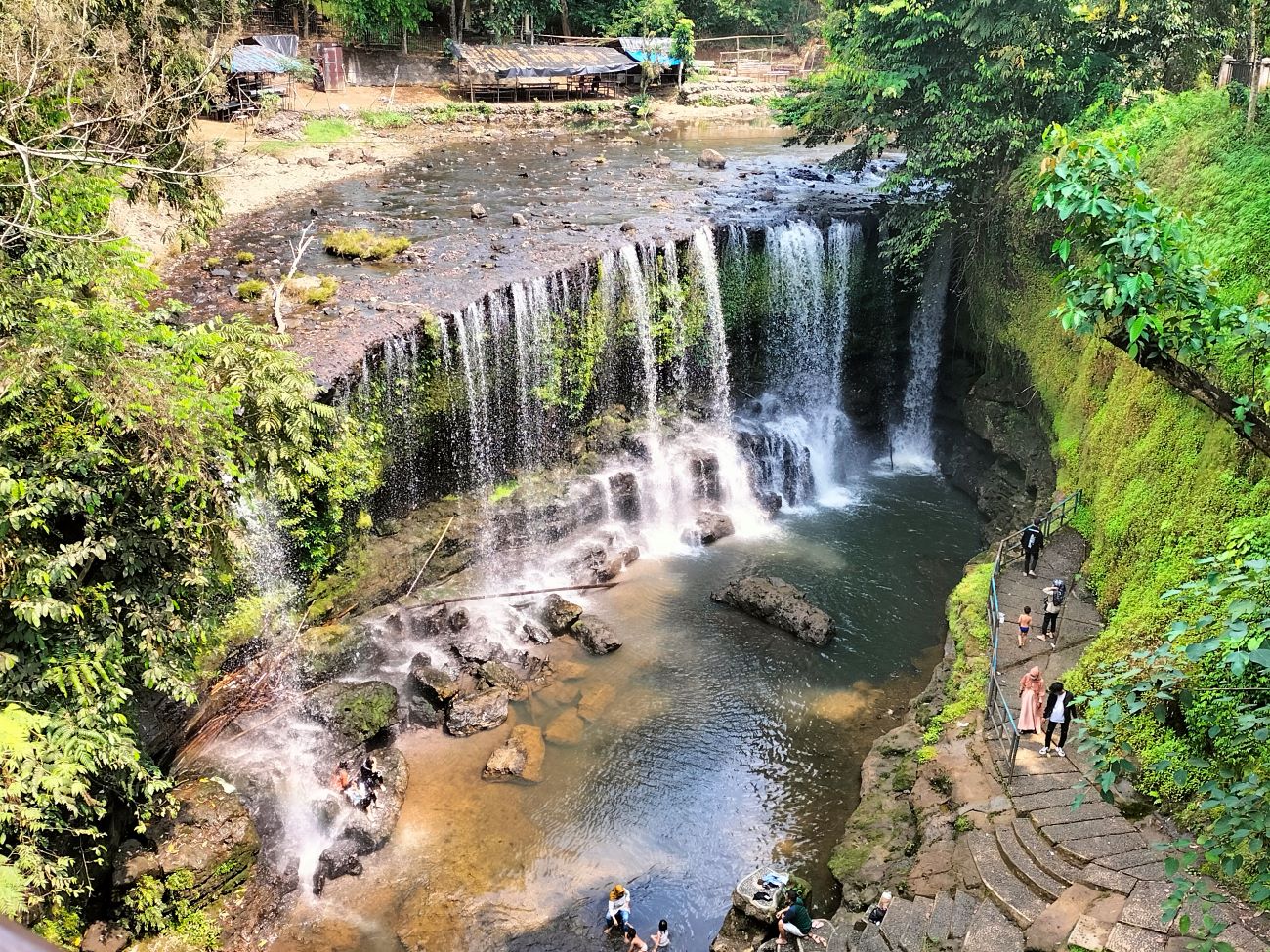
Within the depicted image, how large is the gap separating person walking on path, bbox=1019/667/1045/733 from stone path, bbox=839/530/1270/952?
24cm

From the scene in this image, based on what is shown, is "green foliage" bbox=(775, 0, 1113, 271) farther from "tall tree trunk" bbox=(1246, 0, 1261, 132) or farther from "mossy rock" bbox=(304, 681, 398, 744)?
"mossy rock" bbox=(304, 681, 398, 744)

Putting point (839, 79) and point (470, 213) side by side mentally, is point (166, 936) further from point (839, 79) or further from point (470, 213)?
point (839, 79)

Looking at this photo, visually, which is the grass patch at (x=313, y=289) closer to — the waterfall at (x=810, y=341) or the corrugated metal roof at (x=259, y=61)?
the waterfall at (x=810, y=341)

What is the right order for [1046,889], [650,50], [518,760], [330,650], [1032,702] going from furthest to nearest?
[650,50] → [330,650] → [518,760] → [1032,702] → [1046,889]

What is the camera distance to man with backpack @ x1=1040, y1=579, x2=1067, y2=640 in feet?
49.2

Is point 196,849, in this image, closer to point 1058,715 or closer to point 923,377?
point 1058,715

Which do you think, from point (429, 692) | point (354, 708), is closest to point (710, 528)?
point (429, 692)

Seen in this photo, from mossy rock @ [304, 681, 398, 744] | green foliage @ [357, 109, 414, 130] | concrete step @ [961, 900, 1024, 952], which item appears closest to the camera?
concrete step @ [961, 900, 1024, 952]

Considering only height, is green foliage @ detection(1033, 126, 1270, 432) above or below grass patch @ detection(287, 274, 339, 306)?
above

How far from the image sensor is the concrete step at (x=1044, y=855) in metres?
10.8

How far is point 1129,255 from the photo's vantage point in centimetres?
1021

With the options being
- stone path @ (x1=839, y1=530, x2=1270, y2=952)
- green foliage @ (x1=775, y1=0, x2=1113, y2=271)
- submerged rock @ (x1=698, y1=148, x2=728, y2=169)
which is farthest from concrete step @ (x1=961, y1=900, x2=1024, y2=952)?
submerged rock @ (x1=698, y1=148, x2=728, y2=169)

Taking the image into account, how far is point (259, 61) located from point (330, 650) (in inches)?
1216

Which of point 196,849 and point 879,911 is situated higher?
point 879,911
